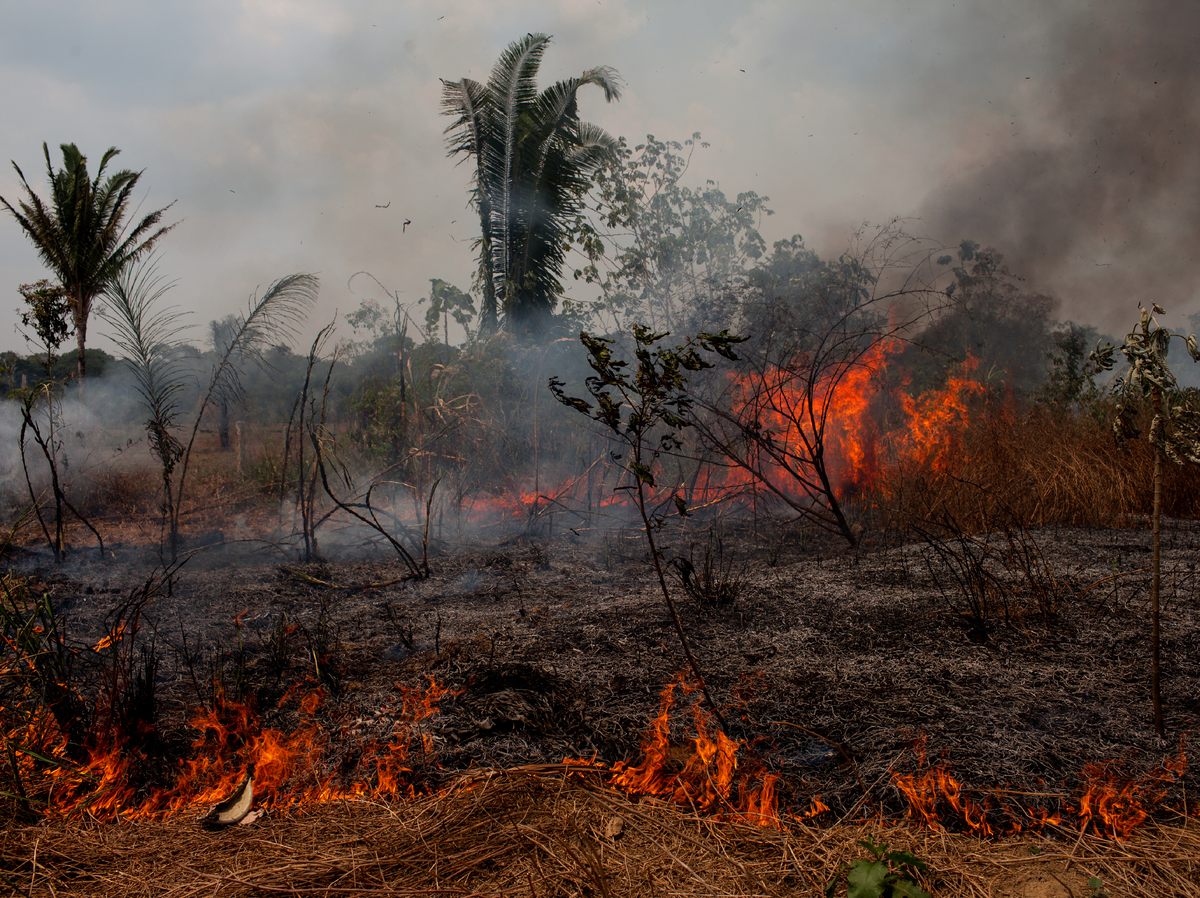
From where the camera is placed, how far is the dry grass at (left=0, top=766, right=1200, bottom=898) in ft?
6.64

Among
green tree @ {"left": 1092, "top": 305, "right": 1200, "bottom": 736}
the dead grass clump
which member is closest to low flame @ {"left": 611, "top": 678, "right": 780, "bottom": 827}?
green tree @ {"left": 1092, "top": 305, "right": 1200, "bottom": 736}

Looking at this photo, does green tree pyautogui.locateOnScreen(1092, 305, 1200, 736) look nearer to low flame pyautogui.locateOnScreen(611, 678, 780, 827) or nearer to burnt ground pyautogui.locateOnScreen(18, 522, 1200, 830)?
burnt ground pyautogui.locateOnScreen(18, 522, 1200, 830)

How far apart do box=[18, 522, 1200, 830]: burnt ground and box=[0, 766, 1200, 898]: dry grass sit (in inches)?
9.3

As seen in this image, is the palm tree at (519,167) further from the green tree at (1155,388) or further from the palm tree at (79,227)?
the green tree at (1155,388)

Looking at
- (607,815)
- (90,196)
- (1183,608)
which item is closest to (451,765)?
(607,815)

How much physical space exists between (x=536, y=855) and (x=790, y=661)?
172 centimetres

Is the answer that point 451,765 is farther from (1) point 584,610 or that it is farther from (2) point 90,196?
(2) point 90,196

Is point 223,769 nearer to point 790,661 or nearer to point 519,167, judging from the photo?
point 790,661

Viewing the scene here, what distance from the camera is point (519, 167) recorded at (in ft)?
40.3

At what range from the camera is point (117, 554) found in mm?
7531

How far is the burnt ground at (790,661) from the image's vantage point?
264 cm

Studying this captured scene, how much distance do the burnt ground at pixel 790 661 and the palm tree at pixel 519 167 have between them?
7.57 m

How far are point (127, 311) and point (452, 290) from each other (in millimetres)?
4520

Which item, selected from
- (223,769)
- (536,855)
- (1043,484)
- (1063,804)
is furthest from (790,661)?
(1043,484)
